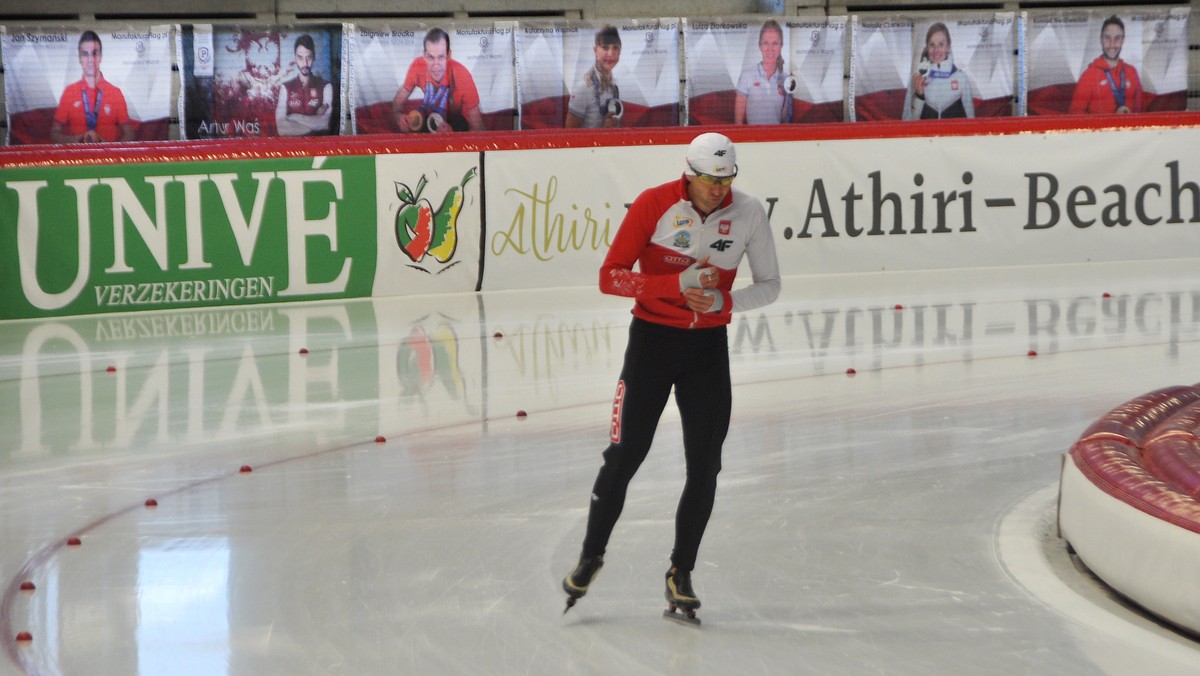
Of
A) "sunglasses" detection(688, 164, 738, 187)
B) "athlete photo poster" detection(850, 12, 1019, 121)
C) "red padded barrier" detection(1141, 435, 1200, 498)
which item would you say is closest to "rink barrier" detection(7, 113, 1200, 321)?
"athlete photo poster" detection(850, 12, 1019, 121)

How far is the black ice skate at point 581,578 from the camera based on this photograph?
370 centimetres

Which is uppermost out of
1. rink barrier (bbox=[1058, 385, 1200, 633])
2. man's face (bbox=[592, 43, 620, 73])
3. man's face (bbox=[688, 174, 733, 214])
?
man's face (bbox=[592, 43, 620, 73])

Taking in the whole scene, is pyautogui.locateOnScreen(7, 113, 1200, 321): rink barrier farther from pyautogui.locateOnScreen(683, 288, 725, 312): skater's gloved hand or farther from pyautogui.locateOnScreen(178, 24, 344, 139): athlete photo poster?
pyautogui.locateOnScreen(683, 288, 725, 312): skater's gloved hand

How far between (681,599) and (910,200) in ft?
32.2

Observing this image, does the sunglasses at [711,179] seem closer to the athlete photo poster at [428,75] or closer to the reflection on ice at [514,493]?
the reflection on ice at [514,493]

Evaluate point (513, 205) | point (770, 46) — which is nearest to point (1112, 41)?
point (770, 46)

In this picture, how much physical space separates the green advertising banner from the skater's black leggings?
27.6 ft

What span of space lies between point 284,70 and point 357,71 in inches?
26.6

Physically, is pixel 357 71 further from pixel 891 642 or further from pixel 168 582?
pixel 891 642

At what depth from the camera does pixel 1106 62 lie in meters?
13.4

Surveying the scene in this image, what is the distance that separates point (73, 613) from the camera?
3797mm

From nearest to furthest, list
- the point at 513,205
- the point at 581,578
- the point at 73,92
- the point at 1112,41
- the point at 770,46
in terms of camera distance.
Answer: the point at 581,578 < the point at 73,92 < the point at 513,205 < the point at 770,46 < the point at 1112,41

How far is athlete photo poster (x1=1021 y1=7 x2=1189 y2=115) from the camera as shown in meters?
13.4

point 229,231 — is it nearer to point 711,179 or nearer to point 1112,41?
point 711,179
